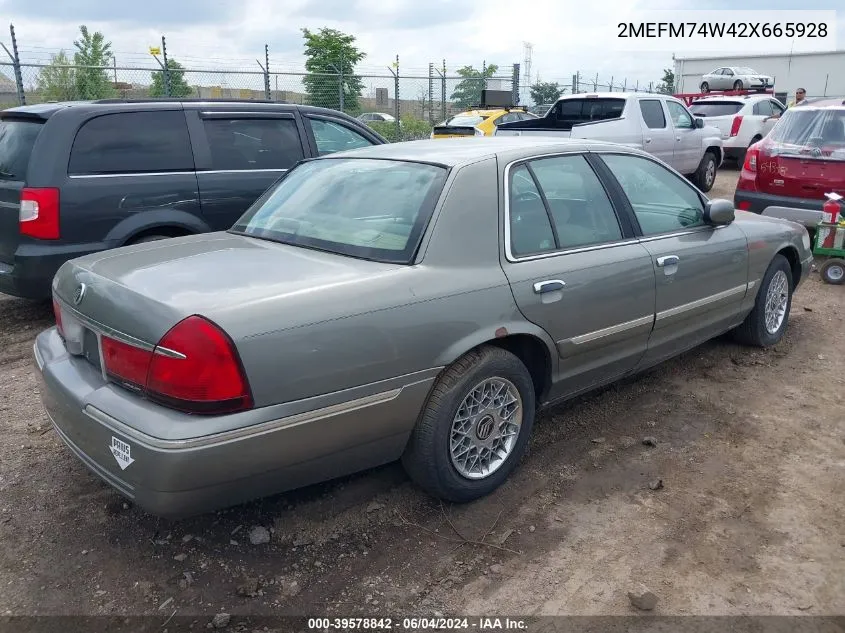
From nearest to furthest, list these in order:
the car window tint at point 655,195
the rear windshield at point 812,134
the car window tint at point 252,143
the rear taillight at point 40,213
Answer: the car window tint at point 655,195
the rear taillight at point 40,213
the car window tint at point 252,143
the rear windshield at point 812,134

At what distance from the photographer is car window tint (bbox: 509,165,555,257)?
3422 millimetres

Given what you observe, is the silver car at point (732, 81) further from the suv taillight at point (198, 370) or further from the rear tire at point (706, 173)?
the suv taillight at point (198, 370)

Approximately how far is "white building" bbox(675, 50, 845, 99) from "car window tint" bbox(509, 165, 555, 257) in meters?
30.8

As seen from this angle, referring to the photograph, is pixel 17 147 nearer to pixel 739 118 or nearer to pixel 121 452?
pixel 121 452

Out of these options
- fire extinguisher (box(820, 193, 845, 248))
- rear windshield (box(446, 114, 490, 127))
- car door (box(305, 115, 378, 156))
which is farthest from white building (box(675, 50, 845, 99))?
car door (box(305, 115, 378, 156))

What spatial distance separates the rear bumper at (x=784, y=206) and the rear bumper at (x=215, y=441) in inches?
244

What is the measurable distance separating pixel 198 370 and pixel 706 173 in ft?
41.6

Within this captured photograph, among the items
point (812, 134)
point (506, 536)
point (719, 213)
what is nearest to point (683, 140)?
point (812, 134)

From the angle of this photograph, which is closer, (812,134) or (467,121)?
(812,134)

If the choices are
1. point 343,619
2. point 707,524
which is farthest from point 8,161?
point 707,524

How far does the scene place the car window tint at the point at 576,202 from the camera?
12.0ft

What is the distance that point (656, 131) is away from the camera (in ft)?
38.2

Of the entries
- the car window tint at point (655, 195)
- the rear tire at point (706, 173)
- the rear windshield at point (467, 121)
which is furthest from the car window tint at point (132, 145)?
the rear tire at point (706, 173)

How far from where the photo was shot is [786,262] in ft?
17.5
